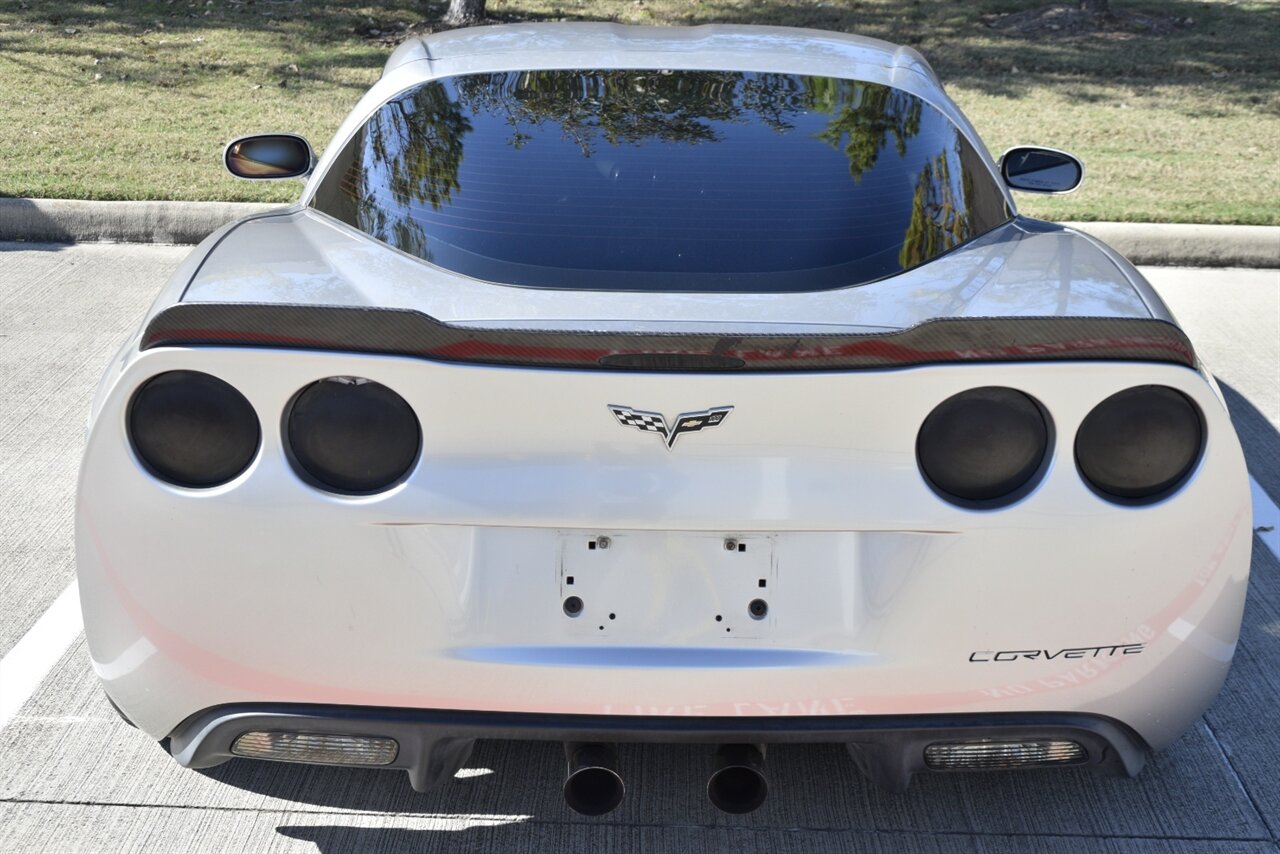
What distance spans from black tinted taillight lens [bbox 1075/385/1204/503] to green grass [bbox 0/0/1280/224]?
5420mm

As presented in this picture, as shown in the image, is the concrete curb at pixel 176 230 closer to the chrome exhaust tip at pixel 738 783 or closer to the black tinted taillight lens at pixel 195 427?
the black tinted taillight lens at pixel 195 427

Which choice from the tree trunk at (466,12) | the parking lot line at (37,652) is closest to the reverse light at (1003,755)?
the parking lot line at (37,652)

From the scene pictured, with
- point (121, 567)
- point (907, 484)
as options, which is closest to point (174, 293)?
point (121, 567)

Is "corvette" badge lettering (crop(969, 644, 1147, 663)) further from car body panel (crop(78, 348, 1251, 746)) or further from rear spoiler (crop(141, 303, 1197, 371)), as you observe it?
rear spoiler (crop(141, 303, 1197, 371))

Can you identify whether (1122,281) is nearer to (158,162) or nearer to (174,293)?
(174,293)

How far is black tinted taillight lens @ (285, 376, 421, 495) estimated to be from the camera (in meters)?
2.33

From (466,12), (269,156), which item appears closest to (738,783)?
(269,156)

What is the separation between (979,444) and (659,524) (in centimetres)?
58

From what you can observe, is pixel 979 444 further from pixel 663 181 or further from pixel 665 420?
pixel 663 181

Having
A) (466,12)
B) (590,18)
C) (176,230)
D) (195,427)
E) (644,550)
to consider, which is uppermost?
(195,427)

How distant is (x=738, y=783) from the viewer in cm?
255

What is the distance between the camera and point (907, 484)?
233 cm

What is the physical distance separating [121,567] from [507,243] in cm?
98

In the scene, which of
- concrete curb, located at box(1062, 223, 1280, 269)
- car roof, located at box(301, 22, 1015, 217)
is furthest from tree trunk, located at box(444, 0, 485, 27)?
car roof, located at box(301, 22, 1015, 217)
